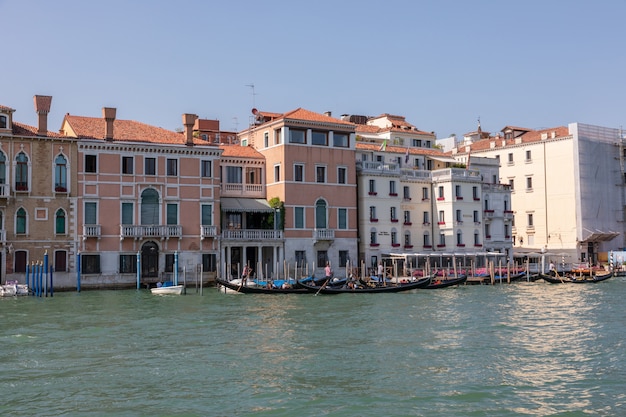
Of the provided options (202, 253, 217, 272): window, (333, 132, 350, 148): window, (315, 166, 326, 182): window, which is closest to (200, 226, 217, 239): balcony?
(202, 253, 217, 272): window

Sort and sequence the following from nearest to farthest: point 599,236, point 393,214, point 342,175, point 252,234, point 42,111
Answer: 1. point 42,111
2. point 252,234
3. point 342,175
4. point 393,214
5. point 599,236

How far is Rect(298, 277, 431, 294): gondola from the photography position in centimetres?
2997

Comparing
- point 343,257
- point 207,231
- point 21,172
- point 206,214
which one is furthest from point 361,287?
point 21,172

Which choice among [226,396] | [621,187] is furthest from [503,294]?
[621,187]

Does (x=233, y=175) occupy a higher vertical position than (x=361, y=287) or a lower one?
higher

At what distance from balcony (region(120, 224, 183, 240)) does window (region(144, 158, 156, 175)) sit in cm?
229

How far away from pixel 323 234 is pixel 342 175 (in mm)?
3209

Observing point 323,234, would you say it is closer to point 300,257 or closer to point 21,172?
point 300,257

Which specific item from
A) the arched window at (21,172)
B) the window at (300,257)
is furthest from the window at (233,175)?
the arched window at (21,172)

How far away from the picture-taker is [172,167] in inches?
1345

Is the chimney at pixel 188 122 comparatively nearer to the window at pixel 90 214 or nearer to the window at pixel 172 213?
the window at pixel 172 213

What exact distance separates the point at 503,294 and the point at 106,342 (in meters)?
17.9

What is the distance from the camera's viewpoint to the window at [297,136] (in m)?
36.9

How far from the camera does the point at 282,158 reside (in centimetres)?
3653
